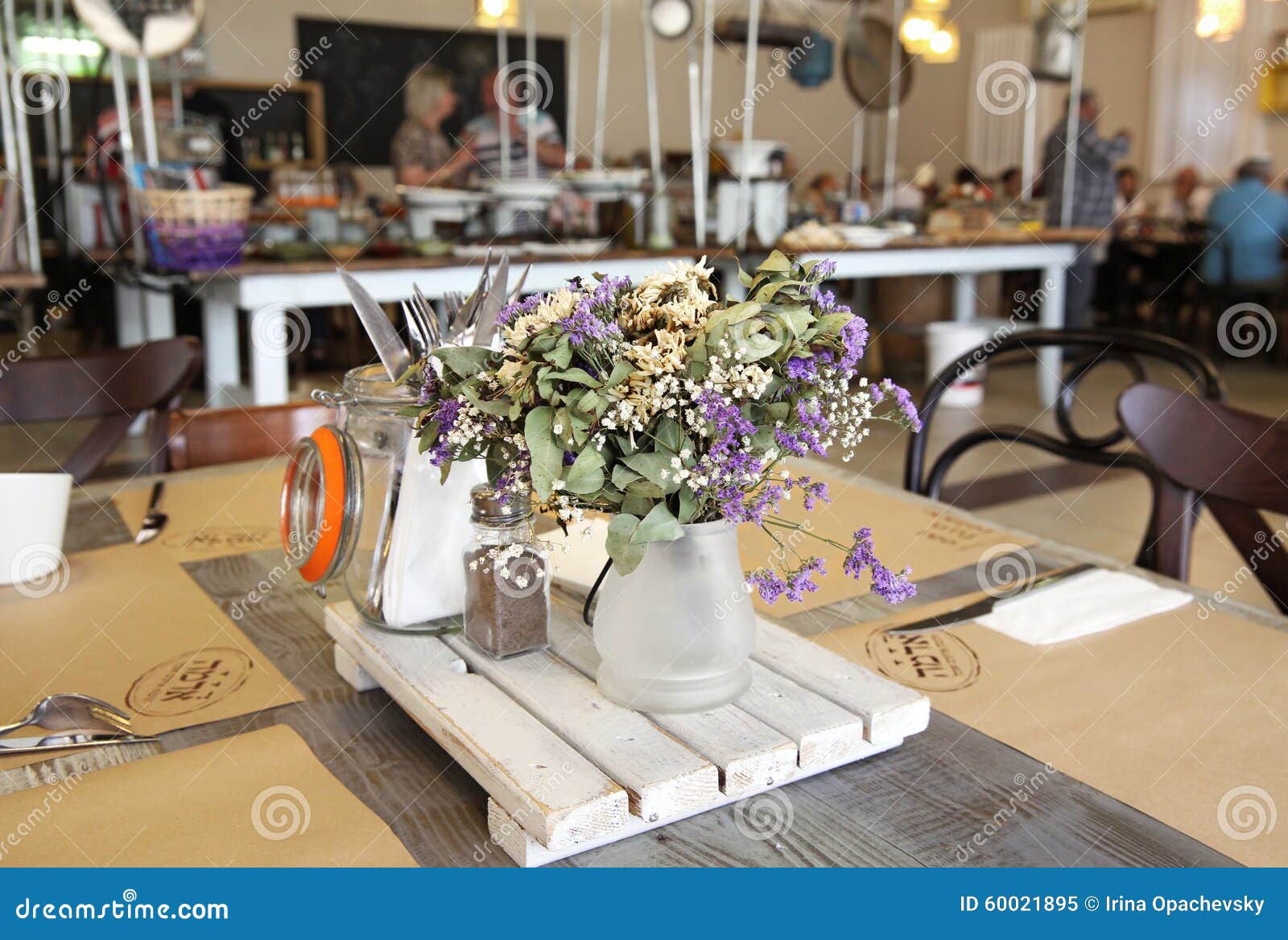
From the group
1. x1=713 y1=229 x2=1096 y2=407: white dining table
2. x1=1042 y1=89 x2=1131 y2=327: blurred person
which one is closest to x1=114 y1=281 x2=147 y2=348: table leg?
x1=713 y1=229 x2=1096 y2=407: white dining table

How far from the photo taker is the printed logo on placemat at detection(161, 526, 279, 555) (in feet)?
4.93

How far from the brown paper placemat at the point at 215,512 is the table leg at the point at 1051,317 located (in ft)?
16.0

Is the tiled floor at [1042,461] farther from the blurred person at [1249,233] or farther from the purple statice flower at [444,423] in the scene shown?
the purple statice flower at [444,423]

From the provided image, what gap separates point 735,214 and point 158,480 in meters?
3.53

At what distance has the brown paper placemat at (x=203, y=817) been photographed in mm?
815

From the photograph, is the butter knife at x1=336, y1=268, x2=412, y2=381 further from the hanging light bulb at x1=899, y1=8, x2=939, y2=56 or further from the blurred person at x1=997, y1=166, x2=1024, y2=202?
the blurred person at x1=997, y1=166, x2=1024, y2=202

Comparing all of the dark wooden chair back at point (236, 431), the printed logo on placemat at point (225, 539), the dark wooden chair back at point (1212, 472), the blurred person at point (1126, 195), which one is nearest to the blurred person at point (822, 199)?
the blurred person at point (1126, 195)

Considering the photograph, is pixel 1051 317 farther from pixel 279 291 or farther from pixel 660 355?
pixel 660 355

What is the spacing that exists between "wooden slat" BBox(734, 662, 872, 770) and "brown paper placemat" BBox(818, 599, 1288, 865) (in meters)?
0.15

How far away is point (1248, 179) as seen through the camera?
8.04 m

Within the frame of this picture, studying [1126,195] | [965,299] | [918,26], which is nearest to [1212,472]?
[965,299]

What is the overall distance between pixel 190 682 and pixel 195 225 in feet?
9.15
